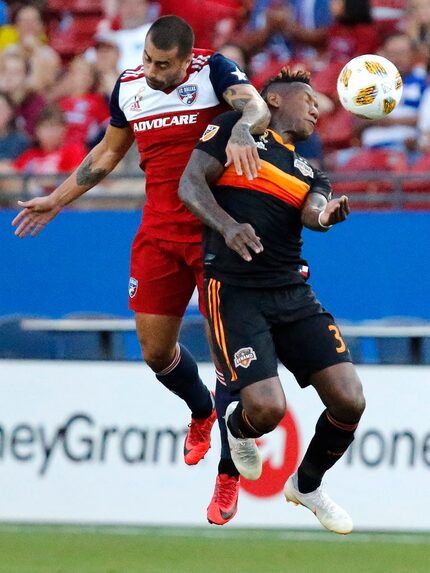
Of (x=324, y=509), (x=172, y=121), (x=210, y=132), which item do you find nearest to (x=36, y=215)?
(x=172, y=121)

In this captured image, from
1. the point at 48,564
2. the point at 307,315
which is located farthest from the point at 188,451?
the point at 48,564

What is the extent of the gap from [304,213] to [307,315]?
57cm

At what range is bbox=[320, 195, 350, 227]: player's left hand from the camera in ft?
23.8

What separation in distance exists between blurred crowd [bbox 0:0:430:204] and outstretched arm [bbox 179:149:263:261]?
16.0 ft

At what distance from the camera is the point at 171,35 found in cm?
783

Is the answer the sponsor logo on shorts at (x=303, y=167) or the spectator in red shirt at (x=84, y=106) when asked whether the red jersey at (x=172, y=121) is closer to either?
the sponsor logo on shorts at (x=303, y=167)

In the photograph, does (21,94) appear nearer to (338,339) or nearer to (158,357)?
(158,357)

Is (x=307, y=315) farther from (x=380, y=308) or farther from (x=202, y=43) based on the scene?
(x=202, y=43)

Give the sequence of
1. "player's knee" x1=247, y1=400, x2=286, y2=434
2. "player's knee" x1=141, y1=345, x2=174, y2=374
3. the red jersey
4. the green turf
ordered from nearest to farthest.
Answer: "player's knee" x1=247, y1=400, x2=286, y2=434 < the red jersey < "player's knee" x1=141, y1=345, x2=174, y2=374 < the green turf

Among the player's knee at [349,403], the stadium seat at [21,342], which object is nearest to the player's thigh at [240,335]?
the player's knee at [349,403]

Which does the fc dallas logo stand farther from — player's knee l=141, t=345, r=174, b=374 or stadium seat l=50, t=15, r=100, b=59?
stadium seat l=50, t=15, r=100, b=59

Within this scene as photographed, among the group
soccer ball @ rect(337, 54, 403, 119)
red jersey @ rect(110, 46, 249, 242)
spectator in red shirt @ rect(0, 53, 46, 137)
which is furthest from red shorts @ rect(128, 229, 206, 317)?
spectator in red shirt @ rect(0, 53, 46, 137)

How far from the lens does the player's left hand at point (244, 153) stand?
744 centimetres

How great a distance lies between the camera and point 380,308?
12.4 meters
